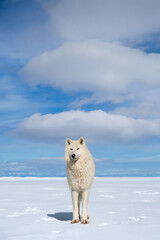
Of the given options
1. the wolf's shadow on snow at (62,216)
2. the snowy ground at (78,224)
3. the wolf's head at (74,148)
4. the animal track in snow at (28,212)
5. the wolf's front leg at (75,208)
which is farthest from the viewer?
the animal track in snow at (28,212)

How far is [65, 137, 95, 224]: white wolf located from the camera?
6.05m

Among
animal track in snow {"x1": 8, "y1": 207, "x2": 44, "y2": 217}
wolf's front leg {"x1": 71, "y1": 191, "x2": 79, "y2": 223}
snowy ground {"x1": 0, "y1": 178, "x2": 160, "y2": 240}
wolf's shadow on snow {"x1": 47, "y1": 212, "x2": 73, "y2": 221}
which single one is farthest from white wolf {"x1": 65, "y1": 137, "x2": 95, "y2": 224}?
animal track in snow {"x1": 8, "y1": 207, "x2": 44, "y2": 217}

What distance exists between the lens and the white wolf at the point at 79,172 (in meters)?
6.05

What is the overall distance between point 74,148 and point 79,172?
21.1 inches

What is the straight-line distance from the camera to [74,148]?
597 centimetres

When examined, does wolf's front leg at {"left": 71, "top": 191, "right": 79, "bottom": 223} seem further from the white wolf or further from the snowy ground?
the snowy ground

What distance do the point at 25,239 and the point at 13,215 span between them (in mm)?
2401

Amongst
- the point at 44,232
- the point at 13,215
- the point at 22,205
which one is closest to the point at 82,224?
the point at 44,232

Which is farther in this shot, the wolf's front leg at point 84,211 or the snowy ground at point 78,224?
the wolf's front leg at point 84,211

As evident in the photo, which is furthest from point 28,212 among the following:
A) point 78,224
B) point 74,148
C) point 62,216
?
point 74,148

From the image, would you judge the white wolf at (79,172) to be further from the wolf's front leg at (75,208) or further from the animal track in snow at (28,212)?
the animal track in snow at (28,212)

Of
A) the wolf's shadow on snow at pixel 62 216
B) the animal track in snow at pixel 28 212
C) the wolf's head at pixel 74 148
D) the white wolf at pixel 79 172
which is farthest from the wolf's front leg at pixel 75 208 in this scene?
the animal track in snow at pixel 28 212

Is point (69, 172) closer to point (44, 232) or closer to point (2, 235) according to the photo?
point (44, 232)

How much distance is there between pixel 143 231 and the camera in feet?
17.6
